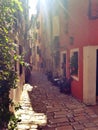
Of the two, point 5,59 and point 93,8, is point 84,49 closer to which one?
point 93,8

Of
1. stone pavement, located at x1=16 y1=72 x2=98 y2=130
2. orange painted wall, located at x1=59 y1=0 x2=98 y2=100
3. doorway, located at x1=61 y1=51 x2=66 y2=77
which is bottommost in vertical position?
stone pavement, located at x1=16 y1=72 x2=98 y2=130

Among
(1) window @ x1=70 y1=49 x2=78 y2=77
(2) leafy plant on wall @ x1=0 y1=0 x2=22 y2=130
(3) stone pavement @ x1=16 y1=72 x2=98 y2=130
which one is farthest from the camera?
(1) window @ x1=70 y1=49 x2=78 y2=77

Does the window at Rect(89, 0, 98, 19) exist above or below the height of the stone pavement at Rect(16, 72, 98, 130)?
above

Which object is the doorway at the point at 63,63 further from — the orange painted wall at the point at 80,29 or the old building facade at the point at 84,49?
the orange painted wall at the point at 80,29

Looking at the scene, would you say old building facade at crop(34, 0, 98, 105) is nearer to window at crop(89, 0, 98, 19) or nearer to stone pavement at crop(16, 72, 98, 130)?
window at crop(89, 0, 98, 19)

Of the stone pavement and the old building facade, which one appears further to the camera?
the old building facade

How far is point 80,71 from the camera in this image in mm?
10320

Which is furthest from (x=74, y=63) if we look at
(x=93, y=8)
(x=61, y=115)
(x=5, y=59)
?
(x=5, y=59)

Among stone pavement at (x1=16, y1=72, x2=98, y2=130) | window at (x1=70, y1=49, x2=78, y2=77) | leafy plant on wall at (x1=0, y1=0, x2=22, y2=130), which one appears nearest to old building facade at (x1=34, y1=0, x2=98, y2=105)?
window at (x1=70, y1=49, x2=78, y2=77)

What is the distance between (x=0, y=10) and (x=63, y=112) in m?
5.50

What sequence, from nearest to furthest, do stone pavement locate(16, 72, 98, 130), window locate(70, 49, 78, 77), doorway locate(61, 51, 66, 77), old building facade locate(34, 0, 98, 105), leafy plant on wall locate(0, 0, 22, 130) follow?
leafy plant on wall locate(0, 0, 22, 130) → stone pavement locate(16, 72, 98, 130) → old building facade locate(34, 0, 98, 105) → window locate(70, 49, 78, 77) → doorway locate(61, 51, 66, 77)

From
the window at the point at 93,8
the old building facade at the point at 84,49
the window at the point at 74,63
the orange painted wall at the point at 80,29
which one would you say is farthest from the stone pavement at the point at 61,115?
the window at the point at 93,8

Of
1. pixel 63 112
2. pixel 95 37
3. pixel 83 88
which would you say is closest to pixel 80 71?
pixel 83 88

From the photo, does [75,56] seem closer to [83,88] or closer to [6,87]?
[83,88]
